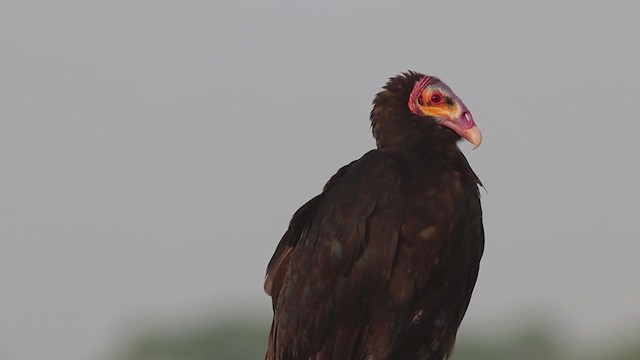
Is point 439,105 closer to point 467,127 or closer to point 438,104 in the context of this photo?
point 438,104

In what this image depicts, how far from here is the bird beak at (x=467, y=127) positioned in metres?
8.66

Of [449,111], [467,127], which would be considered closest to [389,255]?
[467,127]

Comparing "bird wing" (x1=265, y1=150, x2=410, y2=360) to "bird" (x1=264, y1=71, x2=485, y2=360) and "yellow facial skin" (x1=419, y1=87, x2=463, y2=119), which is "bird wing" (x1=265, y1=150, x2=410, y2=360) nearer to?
"bird" (x1=264, y1=71, x2=485, y2=360)

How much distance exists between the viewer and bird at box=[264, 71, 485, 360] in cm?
834

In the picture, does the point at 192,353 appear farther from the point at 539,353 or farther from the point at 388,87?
the point at 388,87

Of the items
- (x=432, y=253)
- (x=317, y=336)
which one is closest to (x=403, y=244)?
(x=432, y=253)

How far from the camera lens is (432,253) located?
27.4 feet

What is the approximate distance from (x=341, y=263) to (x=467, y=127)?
41.7 inches

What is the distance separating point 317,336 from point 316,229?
58 centimetres

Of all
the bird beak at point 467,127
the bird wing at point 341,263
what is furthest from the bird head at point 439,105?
the bird wing at point 341,263

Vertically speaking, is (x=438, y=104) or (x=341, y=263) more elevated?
(x=438, y=104)

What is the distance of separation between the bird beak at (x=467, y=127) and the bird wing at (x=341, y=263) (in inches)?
17.8

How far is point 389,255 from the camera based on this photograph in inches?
327

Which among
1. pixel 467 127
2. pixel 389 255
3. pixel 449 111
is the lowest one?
pixel 389 255
